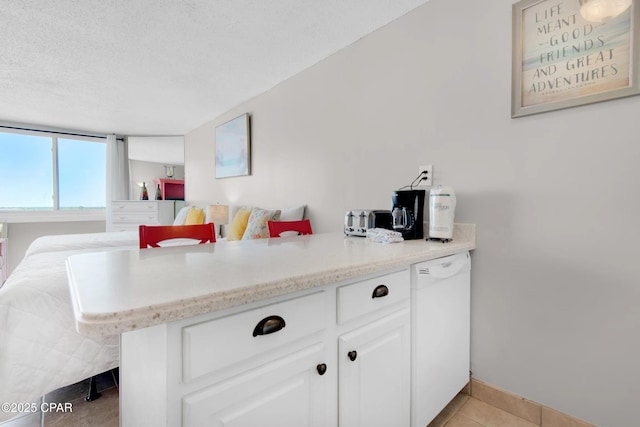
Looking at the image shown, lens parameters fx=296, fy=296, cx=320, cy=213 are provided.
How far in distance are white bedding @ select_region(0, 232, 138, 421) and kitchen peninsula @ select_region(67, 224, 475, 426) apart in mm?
597

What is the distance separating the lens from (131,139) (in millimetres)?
5227

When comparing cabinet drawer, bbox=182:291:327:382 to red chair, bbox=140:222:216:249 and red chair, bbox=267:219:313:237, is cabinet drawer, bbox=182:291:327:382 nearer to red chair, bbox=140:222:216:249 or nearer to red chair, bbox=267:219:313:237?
red chair, bbox=140:222:216:249

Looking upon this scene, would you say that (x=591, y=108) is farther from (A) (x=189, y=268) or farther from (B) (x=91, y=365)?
(B) (x=91, y=365)

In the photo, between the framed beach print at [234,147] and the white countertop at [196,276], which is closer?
the white countertop at [196,276]

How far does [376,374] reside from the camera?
1033 millimetres

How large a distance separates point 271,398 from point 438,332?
88cm

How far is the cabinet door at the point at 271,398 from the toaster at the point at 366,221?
36.9 inches

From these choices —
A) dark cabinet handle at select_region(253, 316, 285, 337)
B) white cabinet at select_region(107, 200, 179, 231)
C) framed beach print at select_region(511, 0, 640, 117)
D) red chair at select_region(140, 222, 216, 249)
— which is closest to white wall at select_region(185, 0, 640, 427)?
framed beach print at select_region(511, 0, 640, 117)

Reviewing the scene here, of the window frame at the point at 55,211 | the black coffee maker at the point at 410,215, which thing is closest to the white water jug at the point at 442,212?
the black coffee maker at the point at 410,215

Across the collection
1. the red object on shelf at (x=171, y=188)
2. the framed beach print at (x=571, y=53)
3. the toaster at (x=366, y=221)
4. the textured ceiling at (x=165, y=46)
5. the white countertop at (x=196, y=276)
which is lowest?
the white countertop at (x=196, y=276)

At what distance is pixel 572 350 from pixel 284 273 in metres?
1.40

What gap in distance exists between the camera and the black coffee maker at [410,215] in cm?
162

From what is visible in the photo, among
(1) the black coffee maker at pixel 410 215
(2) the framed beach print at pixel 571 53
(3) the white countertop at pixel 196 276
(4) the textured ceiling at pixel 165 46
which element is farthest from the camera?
(4) the textured ceiling at pixel 165 46

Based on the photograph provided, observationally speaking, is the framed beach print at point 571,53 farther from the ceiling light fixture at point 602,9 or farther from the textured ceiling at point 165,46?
the textured ceiling at point 165,46
